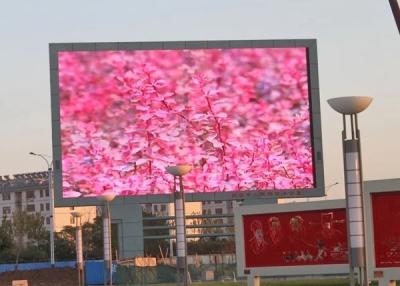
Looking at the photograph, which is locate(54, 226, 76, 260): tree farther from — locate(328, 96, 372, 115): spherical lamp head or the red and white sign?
locate(328, 96, 372, 115): spherical lamp head

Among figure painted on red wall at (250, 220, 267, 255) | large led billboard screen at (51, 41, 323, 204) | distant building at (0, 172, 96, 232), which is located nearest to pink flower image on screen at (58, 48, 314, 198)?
large led billboard screen at (51, 41, 323, 204)

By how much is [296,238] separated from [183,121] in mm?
22917

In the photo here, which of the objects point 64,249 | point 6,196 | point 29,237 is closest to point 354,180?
point 64,249

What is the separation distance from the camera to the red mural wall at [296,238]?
100 feet

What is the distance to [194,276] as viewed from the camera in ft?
178

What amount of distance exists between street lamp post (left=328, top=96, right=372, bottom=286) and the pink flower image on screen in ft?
111

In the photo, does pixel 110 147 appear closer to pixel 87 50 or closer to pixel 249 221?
pixel 87 50

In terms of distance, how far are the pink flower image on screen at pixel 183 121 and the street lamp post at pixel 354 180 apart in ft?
111

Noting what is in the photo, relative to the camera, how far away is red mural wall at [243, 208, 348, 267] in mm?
30542

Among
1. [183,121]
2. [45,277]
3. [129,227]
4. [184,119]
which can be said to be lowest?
[45,277]

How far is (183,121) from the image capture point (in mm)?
53844

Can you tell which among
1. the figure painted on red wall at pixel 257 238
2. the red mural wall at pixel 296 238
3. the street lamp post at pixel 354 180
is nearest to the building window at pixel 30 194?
the red mural wall at pixel 296 238

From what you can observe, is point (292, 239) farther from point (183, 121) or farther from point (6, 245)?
point (6, 245)

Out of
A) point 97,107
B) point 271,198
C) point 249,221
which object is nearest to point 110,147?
point 97,107
